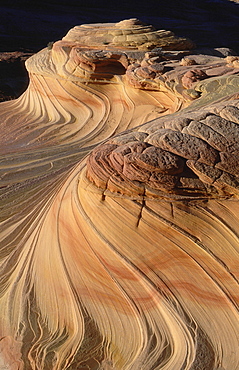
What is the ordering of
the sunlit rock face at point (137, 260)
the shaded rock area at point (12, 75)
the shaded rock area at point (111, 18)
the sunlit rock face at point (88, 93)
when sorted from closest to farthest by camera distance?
the sunlit rock face at point (137, 260)
the sunlit rock face at point (88, 93)
the shaded rock area at point (12, 75)
the shaded rock area at point (111, 18)

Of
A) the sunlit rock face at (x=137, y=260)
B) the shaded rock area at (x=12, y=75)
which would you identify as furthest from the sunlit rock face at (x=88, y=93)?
the shaded rock area at (x=12, y=75)

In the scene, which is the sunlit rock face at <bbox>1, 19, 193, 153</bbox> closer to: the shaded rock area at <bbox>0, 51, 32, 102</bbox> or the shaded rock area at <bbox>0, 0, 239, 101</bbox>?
the shaded rock area at <bbox>0, 51, 32, 102</bbox>

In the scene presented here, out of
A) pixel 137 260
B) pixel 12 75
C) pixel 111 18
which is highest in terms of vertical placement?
pixel 137 260

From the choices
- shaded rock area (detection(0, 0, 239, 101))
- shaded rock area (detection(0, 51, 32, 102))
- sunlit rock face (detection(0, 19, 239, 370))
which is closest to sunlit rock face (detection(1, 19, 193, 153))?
sunlit rock face (detection(0, 19, 239, 370))

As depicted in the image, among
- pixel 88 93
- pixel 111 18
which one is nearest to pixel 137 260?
pixel 88 93

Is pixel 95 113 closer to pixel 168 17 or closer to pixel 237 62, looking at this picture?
pixel 237 62

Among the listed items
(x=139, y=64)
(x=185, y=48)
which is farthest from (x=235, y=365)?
(x=185, y=48)

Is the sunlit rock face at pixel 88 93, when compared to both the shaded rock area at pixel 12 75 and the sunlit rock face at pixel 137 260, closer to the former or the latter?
the sunlit rock face at pixel 137 260

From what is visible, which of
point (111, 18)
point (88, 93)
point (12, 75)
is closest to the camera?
point (88, 93)

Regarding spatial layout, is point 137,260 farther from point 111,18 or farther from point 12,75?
point 111,18

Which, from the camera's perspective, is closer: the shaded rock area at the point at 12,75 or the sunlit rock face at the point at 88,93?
the sunlit rock face at the point at 88,93

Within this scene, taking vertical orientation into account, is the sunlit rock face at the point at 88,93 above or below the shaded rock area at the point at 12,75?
above
